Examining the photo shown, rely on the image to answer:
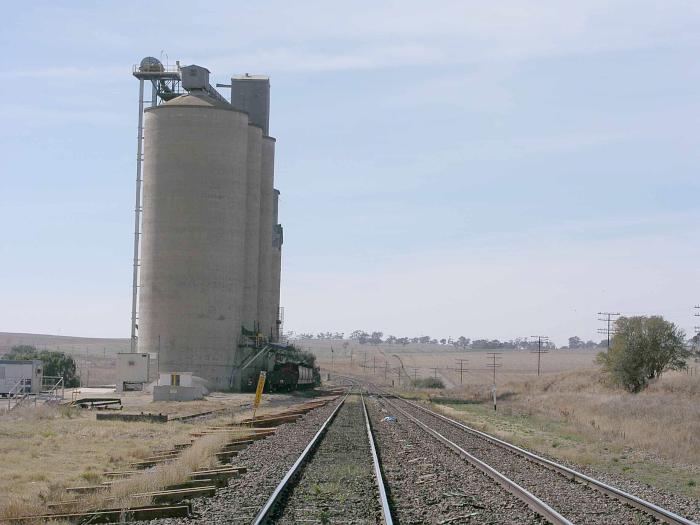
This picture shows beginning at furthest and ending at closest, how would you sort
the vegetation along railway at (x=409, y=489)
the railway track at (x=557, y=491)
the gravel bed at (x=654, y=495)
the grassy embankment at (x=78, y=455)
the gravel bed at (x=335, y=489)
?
the grassy embankment at (x=78, y=455) → the gravel bed at (x=654, y=495) → the railway track at (x=557, y=491) → the vegetation along railway at (x=409, y=489) → the gravel bed at (x=335, y=489)

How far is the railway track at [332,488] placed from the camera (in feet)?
43.2

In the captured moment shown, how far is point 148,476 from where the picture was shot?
55.8ft

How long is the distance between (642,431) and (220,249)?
4253 cm

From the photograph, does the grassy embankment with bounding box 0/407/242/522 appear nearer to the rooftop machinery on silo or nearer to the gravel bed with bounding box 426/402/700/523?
the gravel bed with bounding box 426/402/700/523

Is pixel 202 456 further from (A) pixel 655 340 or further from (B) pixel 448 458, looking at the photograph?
(A) pixel 655 340

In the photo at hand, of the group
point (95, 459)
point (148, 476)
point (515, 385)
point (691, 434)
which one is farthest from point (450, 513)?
point (515, 385)

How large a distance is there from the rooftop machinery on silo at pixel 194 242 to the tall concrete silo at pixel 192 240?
0.25ft

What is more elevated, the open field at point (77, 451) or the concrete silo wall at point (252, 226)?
the concrete silo wall at point (252, 226)

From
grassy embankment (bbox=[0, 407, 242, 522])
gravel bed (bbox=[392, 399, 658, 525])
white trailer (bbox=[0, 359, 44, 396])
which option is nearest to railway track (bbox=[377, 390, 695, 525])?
gravel bed (bbox=[392, 399, 658, 525])

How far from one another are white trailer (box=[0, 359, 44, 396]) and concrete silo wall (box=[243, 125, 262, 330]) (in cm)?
2270

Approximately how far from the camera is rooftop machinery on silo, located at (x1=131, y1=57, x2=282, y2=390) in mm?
67812

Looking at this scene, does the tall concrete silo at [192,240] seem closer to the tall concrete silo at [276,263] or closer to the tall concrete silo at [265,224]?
the tall concrete silo at [265,224]

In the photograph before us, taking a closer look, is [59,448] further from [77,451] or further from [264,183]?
[264,183]

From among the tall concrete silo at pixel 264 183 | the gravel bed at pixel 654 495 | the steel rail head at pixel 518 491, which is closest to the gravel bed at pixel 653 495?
the gravel bed at pixel 654 495
